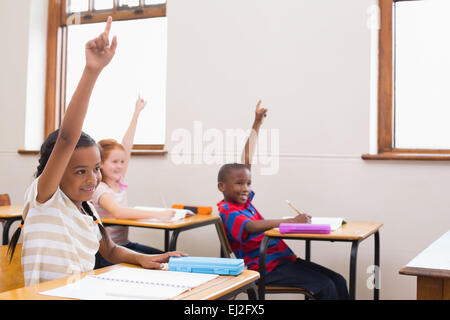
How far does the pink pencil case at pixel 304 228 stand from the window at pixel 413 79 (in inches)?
39.1

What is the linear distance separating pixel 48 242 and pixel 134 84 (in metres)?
2.69

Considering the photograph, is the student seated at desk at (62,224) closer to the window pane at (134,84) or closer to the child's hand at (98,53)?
the child's hand at (98,53)

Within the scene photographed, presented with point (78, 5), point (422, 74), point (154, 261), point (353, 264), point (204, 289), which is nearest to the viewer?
point (204, 289)

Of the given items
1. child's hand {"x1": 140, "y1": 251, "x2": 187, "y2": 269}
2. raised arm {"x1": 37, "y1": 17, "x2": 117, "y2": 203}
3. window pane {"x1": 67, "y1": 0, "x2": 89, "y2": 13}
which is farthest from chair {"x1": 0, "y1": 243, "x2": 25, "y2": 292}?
window pane {"x1": 67, "y1": 0, "x2": 89, "y2": 13}

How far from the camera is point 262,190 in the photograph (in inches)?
134

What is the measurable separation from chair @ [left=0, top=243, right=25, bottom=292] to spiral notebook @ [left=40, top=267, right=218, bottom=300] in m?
0.29

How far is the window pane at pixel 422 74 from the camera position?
313cm

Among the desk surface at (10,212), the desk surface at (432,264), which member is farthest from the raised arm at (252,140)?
the desk surface at (432,264)

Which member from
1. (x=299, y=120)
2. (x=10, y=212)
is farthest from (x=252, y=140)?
(x=10, y=212)

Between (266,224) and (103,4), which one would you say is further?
(103,4)

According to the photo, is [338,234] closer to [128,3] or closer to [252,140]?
[252,140]

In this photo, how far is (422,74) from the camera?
318 cm

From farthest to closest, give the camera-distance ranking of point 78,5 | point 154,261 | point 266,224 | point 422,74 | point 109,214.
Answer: point 78,5
point 422,74
point 109,214
point 266,224
point 154,261
